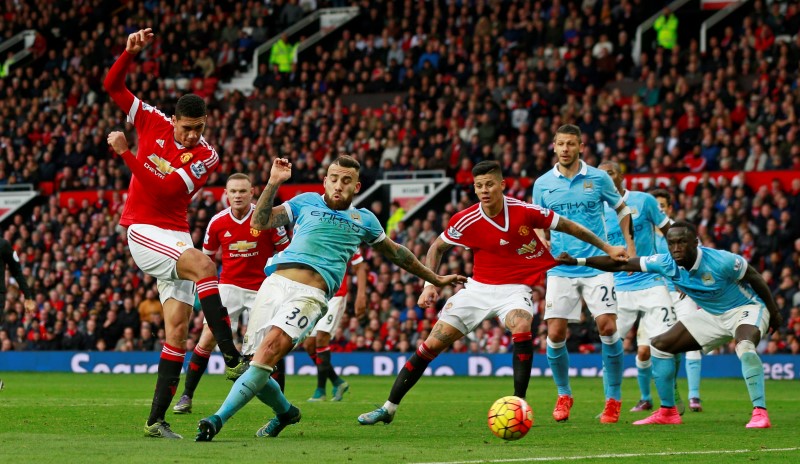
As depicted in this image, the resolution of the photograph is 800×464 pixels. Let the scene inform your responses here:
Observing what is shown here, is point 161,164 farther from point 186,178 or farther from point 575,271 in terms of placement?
point 575,271

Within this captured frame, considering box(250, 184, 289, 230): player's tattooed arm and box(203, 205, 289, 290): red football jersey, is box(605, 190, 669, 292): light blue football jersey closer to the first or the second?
box(203, 205, 289, 290): red football jersey

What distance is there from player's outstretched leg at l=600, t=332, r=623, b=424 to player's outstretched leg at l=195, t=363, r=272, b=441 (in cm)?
414

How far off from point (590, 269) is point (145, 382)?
10.4 meters

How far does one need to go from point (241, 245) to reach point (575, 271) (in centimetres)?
379

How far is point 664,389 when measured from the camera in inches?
464

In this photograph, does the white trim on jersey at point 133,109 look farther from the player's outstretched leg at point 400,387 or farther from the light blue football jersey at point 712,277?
the light blue football jersey at point 712,277

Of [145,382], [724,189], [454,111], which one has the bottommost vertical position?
Answer: [145,382]

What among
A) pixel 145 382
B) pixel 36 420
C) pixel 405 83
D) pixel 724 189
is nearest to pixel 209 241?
pixel 36 420

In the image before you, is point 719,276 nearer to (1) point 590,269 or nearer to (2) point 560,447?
(1) point 590,269

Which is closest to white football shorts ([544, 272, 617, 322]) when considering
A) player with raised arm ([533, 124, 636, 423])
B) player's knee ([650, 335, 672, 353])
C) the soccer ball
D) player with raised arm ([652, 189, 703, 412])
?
player with raised arm ([533, 124, 636, 423])

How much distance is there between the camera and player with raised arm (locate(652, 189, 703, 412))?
45.3 ft

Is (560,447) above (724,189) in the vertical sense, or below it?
below

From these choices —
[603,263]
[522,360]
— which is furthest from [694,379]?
[522,360]

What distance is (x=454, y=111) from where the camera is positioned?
2919 centimetres
